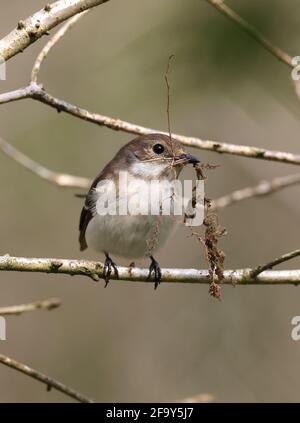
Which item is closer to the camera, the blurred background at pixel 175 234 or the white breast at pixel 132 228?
the white breast at pixel 132 228

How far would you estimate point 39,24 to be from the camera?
345 cm

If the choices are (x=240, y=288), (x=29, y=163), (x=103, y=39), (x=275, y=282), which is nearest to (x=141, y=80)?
(x=103, y=39)

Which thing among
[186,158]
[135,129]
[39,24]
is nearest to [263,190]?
[186,158]

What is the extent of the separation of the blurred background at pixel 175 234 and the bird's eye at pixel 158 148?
3.46 ft

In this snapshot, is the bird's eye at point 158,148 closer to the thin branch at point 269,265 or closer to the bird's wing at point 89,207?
the bird's wing at point 89,207

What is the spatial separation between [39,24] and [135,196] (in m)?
1.94

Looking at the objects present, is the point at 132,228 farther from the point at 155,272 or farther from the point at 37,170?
the point at 37,170

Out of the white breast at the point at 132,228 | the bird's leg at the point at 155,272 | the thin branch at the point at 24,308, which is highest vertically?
the white breast at the point at 132,228

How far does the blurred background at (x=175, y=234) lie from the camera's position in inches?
257

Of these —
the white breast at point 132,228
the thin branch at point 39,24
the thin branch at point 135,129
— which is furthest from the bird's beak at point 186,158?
the thin branch at point 39,24

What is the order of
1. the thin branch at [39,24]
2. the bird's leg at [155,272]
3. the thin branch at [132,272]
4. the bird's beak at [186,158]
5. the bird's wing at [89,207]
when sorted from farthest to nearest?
the bird's wing at [89,207]
the bird's beak at [186,158]
the bird's leg at [155,272]
the thin branch at [132,272]
the thin branch at [39,24]

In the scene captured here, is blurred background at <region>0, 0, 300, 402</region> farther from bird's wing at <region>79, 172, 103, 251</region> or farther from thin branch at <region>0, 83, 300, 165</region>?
thin branch at <region>0, 83, 300, 165</region>

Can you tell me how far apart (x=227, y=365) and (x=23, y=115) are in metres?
3.36

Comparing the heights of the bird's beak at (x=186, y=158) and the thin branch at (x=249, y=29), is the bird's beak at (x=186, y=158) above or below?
below
